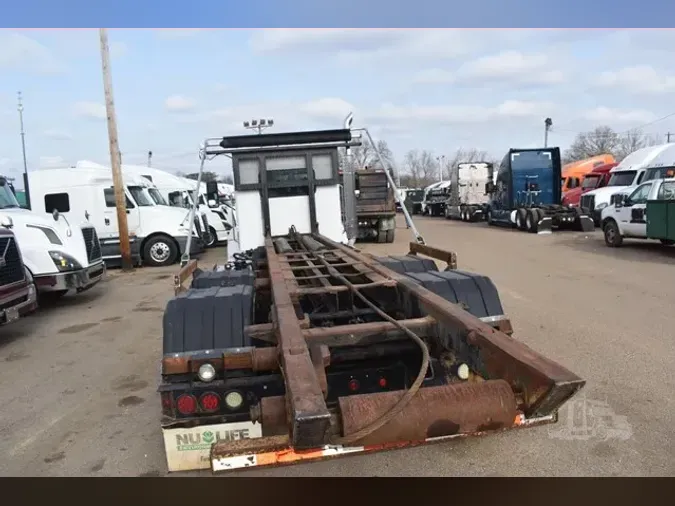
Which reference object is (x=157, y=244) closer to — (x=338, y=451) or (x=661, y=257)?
(x=661, y=257)

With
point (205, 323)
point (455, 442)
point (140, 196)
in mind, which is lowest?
point (455, 442)

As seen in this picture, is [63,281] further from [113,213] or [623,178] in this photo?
[623,178]

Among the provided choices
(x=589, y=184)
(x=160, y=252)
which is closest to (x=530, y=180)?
(x=589, y=184)

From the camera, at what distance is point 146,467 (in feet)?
12.4

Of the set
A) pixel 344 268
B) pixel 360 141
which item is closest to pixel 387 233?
pixel 360 141

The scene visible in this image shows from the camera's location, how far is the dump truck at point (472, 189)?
3172cm

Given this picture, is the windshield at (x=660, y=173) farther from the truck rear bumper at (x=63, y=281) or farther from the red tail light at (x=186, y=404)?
the red tail light at (x=186, y=404)

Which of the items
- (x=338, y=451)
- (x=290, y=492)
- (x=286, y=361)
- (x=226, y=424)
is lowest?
(x=290, y=492)

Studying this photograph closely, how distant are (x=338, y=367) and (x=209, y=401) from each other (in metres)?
0.85

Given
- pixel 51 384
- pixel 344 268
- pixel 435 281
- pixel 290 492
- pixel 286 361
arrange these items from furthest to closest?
pixel 51 384 → pixel 344 268 → pixel 435 281 → pixel 290 492 → pixel 286 361

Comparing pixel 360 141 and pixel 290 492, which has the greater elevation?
pixel 360 141

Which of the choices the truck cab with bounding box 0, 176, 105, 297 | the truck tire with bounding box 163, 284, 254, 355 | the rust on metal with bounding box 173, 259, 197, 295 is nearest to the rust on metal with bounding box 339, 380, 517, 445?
the truck tire with bounding box 163, 284, 254, 355

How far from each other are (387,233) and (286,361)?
1829 cm

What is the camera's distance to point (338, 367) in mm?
3646
